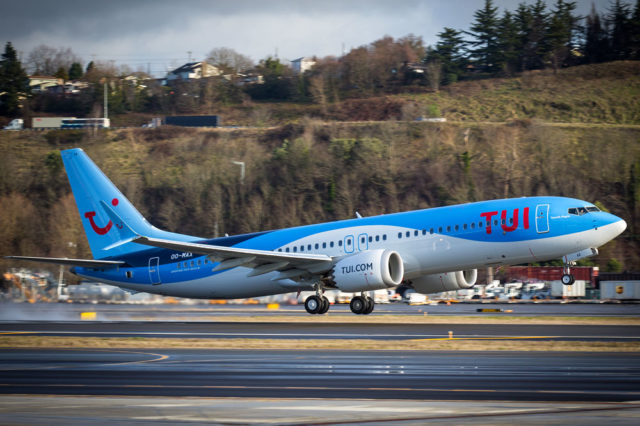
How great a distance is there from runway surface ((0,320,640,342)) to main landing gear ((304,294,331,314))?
49.4 inches

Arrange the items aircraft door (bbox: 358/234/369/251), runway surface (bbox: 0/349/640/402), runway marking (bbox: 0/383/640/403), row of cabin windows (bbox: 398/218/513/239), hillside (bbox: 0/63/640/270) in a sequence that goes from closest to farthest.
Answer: runway marking (bbox: 0/383/640/403), runway surface (bbox: 0/349/640/402), row of cabin windows (bbox: 398/218/513/239), aircraft door (bbox: 358/234/369/251), hillside (bbox: 0/63/640/270)

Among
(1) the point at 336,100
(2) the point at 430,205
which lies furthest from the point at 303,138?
(1) the point at 336,100

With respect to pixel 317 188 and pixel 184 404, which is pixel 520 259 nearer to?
pixel 184 404

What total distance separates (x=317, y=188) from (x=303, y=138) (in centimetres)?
1674

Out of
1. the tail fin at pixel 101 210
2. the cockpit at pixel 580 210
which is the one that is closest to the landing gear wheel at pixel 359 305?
the tail fin at pixel 101 210

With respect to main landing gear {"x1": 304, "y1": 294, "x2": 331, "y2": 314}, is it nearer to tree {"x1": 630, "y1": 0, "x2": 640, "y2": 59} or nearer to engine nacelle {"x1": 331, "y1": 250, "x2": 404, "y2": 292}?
engine nacelle {"x1": 331, "y1": 250, "x2": 404, "y2": 292}

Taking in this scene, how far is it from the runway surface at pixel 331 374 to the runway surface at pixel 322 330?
6217 mm

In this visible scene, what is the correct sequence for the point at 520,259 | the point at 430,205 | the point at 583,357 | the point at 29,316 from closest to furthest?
the point at 583,357 < the point at 520,259 < the point at 29,316 < the point at 430,205

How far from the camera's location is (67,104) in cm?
19875

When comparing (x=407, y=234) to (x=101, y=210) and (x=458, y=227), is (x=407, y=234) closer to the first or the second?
(x=458, y=227)

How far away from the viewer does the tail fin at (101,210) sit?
46469 millimetres

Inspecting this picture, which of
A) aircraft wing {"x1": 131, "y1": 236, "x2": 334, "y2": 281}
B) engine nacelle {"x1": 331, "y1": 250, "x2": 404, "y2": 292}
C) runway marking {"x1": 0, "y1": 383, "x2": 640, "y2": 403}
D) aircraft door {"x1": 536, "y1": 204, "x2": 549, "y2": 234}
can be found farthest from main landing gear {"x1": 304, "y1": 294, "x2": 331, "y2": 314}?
runway marking {"x1": 0, "y1": 383, "x2": 640, "y2": 403}

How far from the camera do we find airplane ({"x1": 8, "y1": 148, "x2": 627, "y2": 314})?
37.2 meters

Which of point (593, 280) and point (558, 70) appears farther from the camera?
point (558, 70)
